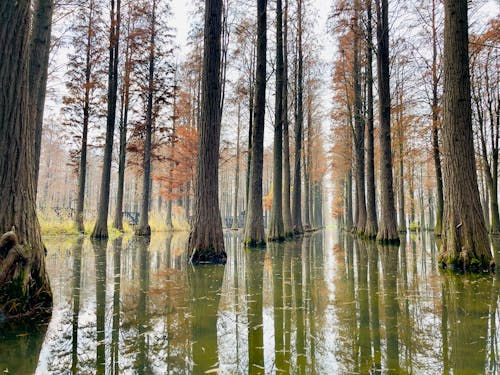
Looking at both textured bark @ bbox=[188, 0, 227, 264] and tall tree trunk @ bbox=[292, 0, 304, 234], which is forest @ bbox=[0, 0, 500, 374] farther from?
tall tree trunk @ bbox=[292, 0, 304, 234]

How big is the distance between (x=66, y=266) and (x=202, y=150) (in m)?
3.58

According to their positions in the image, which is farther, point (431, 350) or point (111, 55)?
point (111, 55)

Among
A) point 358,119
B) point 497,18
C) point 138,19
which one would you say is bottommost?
point 358,119

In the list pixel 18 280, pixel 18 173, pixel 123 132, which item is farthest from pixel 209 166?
pixel 123 132

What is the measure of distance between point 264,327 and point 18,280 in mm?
2336

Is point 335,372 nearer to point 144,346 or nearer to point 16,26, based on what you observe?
point 144,346

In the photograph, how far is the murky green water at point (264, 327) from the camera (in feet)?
6.74

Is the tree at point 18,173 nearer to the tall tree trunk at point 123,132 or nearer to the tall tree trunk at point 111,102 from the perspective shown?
the tall tree trunk at point 111,102

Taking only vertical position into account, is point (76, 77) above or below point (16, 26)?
above

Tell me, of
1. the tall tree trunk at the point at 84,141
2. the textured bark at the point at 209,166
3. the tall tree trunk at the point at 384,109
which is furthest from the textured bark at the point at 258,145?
the tall tree trunk at the point at 84,141

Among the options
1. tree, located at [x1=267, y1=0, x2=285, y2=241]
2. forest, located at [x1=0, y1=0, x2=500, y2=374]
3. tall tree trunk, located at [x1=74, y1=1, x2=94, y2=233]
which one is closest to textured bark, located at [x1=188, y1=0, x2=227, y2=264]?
forest, located at [x1=0, y1=0, x2=500, y2=374]

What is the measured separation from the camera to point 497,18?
14.1 meters

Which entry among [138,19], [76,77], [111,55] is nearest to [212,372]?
[111,55]

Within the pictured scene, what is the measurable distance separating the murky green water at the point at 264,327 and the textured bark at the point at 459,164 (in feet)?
2.10
